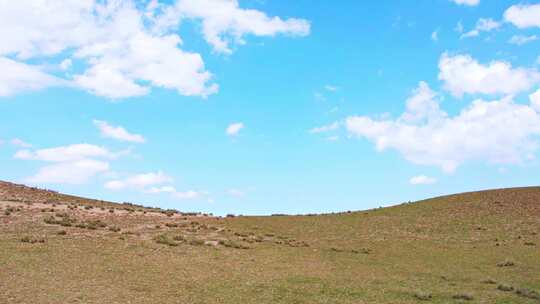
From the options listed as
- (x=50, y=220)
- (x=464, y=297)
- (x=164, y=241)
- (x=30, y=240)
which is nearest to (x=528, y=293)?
(x=464, y=297)

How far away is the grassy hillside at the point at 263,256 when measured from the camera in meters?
21.3

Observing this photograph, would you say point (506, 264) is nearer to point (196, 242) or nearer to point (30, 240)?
point (196, 242)

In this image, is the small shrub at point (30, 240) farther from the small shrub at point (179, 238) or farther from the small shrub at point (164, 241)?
the small shrub at point (179, 238)

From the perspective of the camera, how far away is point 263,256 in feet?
102

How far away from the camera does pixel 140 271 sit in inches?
949

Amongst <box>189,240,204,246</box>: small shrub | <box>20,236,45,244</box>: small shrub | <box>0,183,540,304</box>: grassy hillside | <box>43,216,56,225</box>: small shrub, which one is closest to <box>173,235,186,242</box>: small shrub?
<box>0,183,540,304</box>: grassy hillside

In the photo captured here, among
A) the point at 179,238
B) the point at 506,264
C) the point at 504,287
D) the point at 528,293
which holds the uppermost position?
the point at 179,238

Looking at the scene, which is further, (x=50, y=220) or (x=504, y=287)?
(x=50, y=220)

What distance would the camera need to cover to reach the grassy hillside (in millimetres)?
21266

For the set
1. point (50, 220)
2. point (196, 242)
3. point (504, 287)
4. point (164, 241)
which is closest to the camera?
point (504, 287)

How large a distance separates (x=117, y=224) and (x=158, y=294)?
20.7m

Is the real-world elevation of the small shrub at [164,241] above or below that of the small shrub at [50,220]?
below

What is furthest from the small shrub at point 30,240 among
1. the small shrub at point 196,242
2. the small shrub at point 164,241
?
the small shrub at point 196,242

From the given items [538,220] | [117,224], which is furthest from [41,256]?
[538,220]
